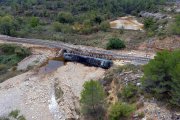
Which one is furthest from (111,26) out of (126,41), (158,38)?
(158,38)

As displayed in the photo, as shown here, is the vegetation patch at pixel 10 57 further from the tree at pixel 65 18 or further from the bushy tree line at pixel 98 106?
the tree at pixel 65 18

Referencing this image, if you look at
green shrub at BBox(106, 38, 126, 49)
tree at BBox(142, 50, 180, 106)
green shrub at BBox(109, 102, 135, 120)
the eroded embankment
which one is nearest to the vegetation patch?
the eroded embankment

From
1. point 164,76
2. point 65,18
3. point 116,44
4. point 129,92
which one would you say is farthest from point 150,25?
point 164,76

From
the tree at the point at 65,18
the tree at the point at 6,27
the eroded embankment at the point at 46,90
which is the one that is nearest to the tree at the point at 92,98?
the eroded embankment at the point at 46,90

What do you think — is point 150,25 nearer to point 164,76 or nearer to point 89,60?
point 89,60

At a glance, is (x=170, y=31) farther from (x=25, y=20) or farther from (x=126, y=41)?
(x=25, y=20)
